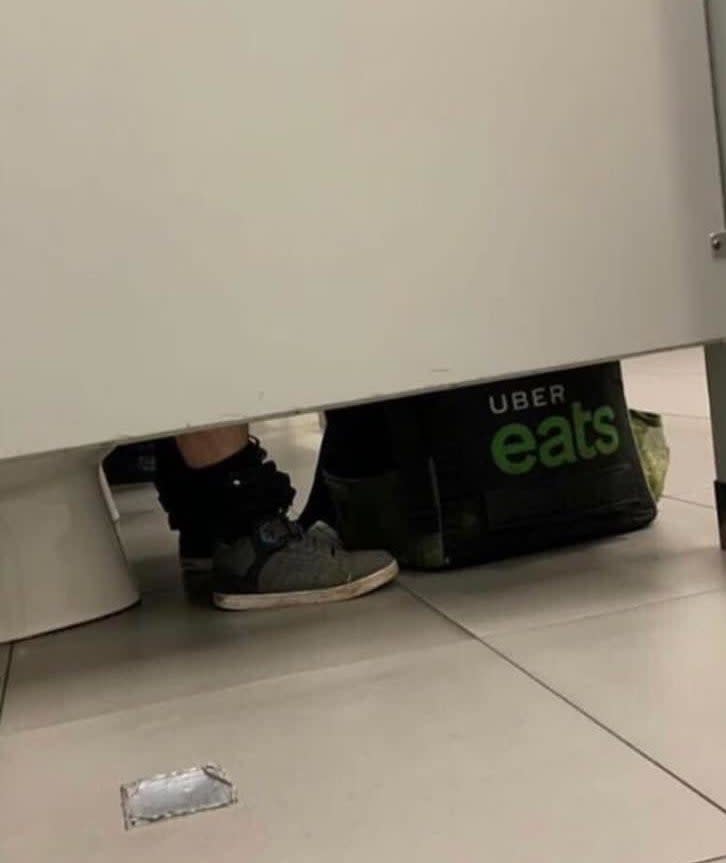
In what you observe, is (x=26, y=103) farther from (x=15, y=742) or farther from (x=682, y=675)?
(x=682, y=675)

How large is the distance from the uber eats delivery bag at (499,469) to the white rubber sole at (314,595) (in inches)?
2.6

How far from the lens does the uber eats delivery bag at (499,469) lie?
114cm

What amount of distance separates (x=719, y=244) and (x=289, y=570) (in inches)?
18.8

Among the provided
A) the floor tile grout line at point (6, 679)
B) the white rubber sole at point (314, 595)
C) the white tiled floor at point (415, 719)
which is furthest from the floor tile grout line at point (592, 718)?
the floor tile grout line at point (6, 679)

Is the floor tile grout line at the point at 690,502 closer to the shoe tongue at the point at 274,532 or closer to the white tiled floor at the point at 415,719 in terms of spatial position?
the white tiled floor at the point at 415,719

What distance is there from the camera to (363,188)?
0.91m

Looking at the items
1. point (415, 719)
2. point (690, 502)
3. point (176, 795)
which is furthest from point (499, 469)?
point (176, 795)

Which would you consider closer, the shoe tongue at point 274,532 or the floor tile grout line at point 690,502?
the shoe tongue at point 274,532

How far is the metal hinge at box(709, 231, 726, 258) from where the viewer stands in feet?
3.25

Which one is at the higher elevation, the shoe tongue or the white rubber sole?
the shoe tongue

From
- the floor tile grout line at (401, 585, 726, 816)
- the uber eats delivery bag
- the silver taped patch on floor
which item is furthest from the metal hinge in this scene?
the silver taped patch on floor

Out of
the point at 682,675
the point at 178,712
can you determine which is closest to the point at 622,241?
the point at 682,675

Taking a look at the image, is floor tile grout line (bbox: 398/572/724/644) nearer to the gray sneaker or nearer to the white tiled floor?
the white tiled floor

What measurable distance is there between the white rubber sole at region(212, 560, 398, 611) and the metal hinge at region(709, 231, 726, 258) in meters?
0.41
